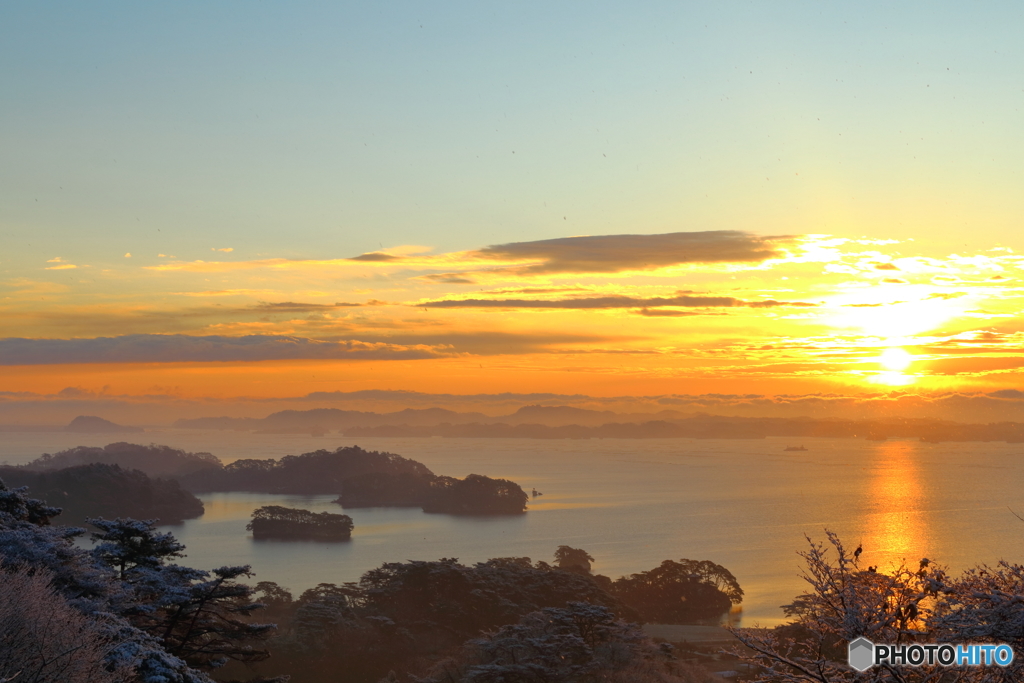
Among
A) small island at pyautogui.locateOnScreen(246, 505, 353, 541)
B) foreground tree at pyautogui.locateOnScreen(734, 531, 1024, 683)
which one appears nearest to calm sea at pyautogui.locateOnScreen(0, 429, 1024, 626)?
small island at pyautogui.locateOnScreen(246, 505, 353, 541)

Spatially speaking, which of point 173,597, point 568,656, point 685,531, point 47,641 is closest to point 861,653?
point 47,641

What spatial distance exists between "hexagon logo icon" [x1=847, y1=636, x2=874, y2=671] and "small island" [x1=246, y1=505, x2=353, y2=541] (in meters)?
118

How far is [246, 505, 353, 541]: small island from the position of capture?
12112 centimetres

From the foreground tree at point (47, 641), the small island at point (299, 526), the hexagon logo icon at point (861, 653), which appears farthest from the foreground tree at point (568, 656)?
the small island at point (299, 526)

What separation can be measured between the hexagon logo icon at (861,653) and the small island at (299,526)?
118 m

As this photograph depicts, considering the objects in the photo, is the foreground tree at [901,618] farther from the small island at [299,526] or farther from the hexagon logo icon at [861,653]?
the small island at [299,526]

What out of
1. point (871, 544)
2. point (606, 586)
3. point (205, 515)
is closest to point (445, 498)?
point (205, 515)

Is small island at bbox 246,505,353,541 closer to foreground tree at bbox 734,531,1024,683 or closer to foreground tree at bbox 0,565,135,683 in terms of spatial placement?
foreground tree at bbox 0,565,135,683

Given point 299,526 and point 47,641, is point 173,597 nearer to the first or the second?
point 47,641

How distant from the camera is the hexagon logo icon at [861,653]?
9.48 meters

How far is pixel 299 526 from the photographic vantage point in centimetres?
12438

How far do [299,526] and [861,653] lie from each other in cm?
12303

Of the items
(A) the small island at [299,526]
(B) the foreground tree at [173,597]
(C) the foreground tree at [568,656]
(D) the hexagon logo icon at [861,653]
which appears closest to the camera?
(D) the hexagon logo icon at [861,653]

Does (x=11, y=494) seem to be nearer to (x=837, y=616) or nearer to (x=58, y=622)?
(x=58, y=622)
